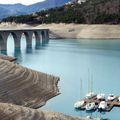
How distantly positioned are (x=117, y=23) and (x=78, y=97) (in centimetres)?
7339

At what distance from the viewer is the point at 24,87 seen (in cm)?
3412

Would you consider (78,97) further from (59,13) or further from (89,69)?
(59,13)

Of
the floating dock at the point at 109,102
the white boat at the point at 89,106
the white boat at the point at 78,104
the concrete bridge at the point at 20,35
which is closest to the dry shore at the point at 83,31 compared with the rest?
the concrete bridge at the point at 20,35

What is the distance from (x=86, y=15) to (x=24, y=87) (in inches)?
3154

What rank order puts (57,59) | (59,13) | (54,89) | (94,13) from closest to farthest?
1. (54,89)
2. (57,59)
3. (94,13)
4. (59,13)

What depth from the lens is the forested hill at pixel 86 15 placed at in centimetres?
10891

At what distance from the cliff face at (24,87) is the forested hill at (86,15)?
70780 mm

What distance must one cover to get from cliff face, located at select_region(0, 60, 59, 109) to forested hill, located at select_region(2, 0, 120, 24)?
2787 inches

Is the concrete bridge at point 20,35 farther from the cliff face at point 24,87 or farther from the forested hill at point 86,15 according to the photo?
the cliff face at point 24,87

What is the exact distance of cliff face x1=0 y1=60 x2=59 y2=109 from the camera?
104ft

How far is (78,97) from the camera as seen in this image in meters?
35.7

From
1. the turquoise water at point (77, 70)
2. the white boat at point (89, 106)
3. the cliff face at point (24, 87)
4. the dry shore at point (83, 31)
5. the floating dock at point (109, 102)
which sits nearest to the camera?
the cliff face at point (24, 87)

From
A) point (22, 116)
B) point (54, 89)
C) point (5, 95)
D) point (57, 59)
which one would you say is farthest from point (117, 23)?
point (22, 116)

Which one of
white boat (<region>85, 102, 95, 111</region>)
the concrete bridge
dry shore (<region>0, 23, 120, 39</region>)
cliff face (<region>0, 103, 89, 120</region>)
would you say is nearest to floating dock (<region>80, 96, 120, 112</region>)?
white boat (<region>85, 102, 95, 111</region>)
